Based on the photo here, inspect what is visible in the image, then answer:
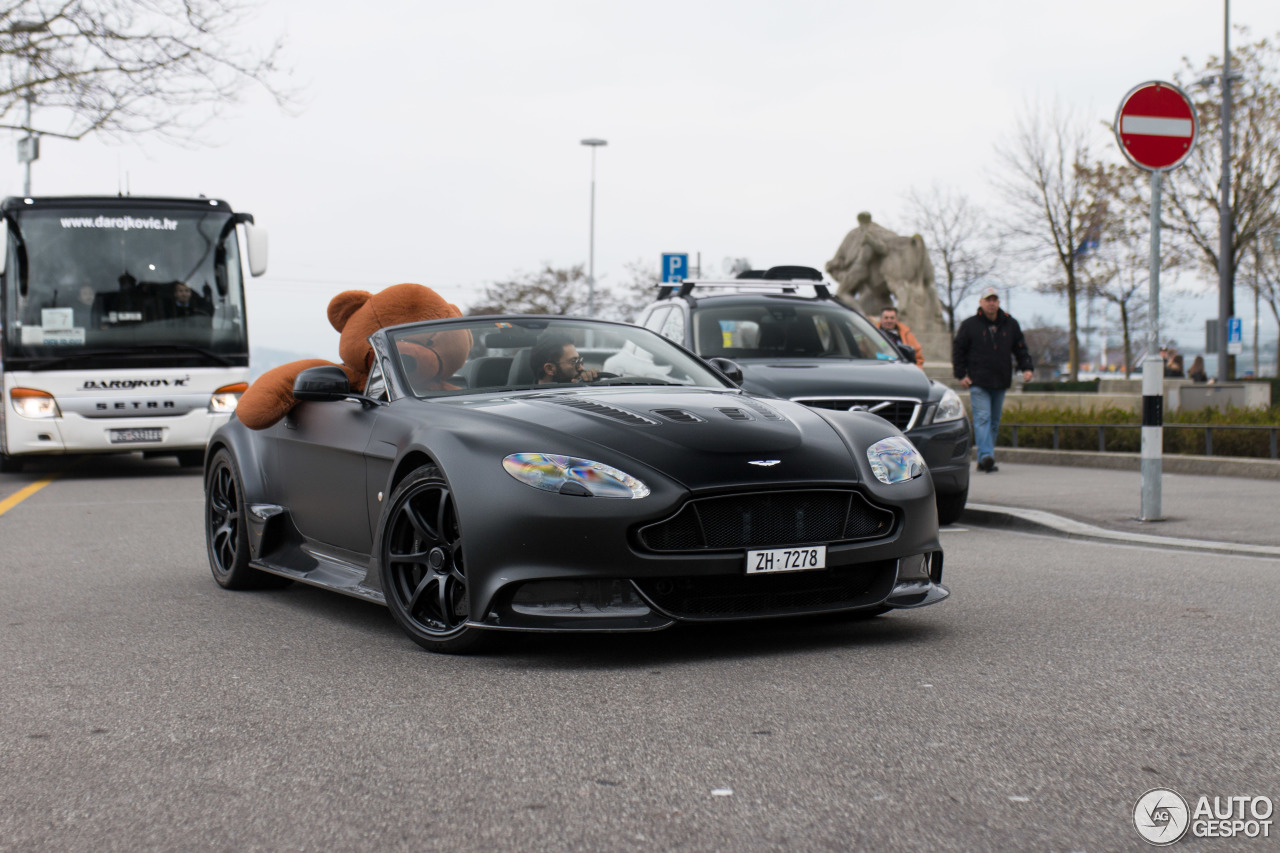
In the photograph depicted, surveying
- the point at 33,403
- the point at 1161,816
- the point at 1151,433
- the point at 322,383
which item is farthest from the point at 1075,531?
the point at 33,403

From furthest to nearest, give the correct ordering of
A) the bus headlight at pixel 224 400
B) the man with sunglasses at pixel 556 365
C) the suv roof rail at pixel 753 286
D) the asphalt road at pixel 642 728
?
the bus headlight at pixel 224 400
the suv roof rail at pixel 753 286
the man with sunglasses at pixel 556 365
the asphalt road at pixel 642 728

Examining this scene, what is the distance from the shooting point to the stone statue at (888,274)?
30688mm

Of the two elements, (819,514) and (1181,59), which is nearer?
(819,514)

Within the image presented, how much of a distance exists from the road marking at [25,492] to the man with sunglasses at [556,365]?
7.44m

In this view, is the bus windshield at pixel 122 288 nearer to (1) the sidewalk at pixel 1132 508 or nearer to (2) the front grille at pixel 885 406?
(1) the sidewalk at pixel 1132 508

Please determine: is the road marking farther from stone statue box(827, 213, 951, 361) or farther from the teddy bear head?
stone statue box(827, 213, 951, 361)

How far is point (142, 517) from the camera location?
11148mm

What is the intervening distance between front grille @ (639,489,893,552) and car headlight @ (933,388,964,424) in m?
4.56

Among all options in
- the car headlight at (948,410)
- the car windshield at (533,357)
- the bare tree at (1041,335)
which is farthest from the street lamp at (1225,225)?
the bare tree at (1041,335)

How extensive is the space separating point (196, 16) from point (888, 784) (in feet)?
76.5

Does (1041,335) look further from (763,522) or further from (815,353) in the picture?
(763,522)

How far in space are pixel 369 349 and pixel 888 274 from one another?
25.0 metres

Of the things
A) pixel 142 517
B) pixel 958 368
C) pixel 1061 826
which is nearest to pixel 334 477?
pixel 1061 826

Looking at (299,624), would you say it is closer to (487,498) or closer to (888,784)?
(487,498)
